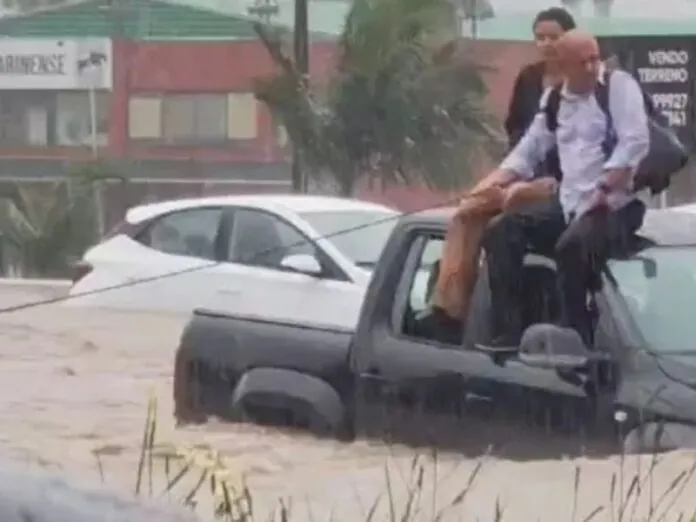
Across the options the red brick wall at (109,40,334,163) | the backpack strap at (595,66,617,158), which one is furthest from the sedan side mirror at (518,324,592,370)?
the red brick wall at (109,40,334,163)

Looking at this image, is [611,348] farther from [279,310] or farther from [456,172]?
[456,172]

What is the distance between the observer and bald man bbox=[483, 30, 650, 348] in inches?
339

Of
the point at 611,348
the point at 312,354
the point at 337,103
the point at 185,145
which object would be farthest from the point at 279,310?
the point at 185,145

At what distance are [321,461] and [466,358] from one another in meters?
0.71

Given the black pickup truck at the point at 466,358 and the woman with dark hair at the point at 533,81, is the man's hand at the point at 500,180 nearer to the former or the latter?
the black pickup truck at the point at 466,358

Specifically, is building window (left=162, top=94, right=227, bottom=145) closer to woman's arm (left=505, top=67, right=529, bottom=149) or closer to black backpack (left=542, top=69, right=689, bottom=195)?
woman's arm (left=505, top=67, right=529, bottom=149)

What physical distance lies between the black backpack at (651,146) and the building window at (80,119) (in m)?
30.2

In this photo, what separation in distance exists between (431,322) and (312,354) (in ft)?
1.75

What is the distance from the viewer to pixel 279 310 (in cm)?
1508

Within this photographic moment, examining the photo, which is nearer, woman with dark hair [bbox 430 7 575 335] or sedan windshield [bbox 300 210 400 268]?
woman with dark hair [bbox 430 7 575 335]

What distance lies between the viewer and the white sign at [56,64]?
3962 cm

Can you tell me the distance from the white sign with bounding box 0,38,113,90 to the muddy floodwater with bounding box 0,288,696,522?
2487cm

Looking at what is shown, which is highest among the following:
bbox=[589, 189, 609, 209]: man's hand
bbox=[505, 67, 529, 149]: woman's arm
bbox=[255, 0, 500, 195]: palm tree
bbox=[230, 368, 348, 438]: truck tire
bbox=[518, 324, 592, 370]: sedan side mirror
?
bbox=[505, 67, 529, 149]: woman's arm

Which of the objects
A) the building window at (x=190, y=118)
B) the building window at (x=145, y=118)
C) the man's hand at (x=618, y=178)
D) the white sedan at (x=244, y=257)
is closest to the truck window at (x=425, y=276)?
the man's hand at (x=618, y=178)
